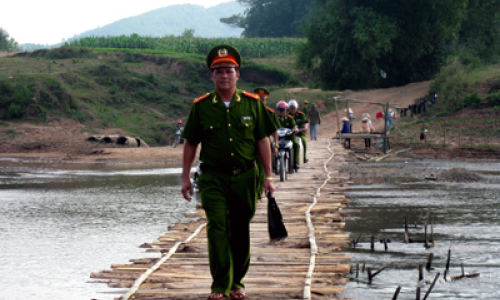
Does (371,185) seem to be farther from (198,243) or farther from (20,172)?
(20,172)

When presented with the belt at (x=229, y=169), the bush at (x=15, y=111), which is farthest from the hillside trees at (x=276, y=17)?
the belt at (x=229, y=169)

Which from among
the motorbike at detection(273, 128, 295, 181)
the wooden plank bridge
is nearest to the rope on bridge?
the wooden plank bridge

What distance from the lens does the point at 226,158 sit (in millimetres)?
5949

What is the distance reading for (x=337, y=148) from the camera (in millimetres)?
26688

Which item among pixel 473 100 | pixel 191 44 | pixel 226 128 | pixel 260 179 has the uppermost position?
pixel 191 44

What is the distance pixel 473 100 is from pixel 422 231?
846 inches

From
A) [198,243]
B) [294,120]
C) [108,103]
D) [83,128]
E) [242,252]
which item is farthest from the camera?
[108,103]

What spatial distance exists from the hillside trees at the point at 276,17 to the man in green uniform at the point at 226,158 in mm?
69981

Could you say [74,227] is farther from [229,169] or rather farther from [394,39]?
[394,39]

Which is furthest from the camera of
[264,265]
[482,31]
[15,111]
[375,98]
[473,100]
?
[482,31]

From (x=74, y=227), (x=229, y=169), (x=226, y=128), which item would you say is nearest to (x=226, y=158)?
(x=229, y=169)

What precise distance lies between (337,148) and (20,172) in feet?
35.2

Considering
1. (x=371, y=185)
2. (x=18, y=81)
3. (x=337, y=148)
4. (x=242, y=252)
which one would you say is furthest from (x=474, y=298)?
(x=18, y=81)

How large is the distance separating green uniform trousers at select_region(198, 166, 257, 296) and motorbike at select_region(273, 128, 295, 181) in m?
8.82
